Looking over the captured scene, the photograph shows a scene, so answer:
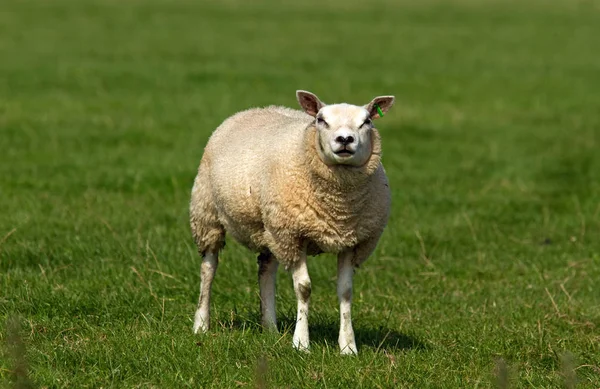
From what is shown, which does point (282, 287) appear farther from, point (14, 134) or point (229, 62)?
point (229, 62)

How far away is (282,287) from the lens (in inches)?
325

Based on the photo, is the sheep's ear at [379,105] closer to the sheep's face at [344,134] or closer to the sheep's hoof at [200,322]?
the sheep's face at [344,134]

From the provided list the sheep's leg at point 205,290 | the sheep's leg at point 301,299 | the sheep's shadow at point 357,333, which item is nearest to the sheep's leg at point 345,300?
the sheep's shadow at point 357,333

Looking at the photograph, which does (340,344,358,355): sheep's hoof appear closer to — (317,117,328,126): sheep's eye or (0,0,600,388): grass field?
(0,0,600,388): grass field

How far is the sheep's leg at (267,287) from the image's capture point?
6977 millimetres

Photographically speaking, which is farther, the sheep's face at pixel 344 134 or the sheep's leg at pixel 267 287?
the sheep's leg at pixel 267 287

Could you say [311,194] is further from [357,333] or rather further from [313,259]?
[313,259]

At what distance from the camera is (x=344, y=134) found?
6.10 m

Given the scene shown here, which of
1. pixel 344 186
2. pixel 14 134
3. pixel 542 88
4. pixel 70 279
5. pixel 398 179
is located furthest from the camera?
pixel 542 88

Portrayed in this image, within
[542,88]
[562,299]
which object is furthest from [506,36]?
[562,299]

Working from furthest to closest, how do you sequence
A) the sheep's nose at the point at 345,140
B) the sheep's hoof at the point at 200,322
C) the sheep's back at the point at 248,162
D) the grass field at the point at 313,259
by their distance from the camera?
the sheep's hoof at the point at 200,322 < the sheep's back at the point at 248,162 < the sheep's nose at the point at 345,140 < the grass field at the point at 313,259

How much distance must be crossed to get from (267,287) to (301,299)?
0.69 m

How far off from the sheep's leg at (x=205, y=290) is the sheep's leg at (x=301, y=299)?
78 centimetres

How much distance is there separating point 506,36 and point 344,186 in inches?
1065
